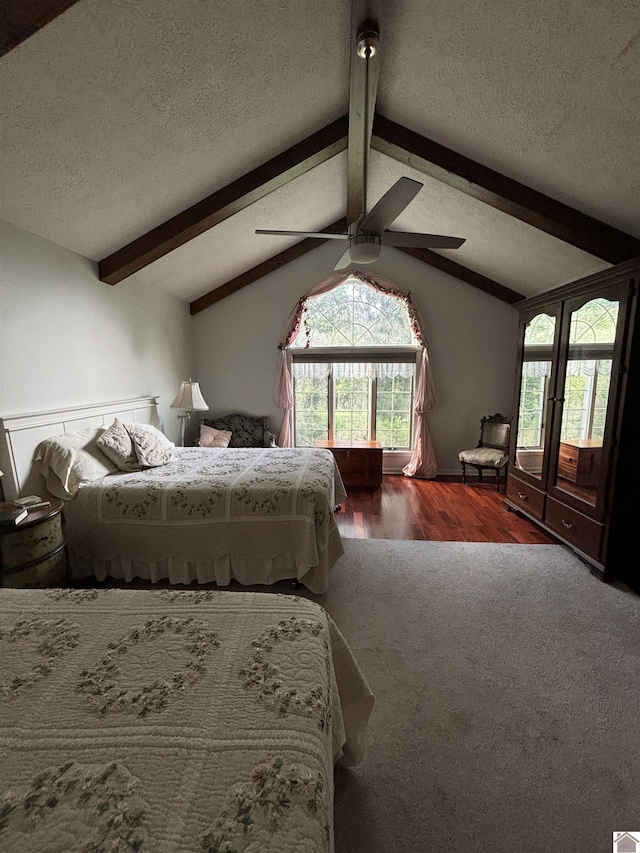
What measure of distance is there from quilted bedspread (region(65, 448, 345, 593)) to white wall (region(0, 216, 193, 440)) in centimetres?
82

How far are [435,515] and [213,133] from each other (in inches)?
145

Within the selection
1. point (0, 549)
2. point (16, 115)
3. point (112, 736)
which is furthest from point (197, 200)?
point (112, 736)

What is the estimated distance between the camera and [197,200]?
9.91 feet

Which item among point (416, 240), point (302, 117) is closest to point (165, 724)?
point (416, 240)

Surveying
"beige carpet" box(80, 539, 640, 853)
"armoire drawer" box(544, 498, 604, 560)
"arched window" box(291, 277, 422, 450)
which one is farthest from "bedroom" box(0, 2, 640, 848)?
"beige carpet" box(80, 539, 640, 853)

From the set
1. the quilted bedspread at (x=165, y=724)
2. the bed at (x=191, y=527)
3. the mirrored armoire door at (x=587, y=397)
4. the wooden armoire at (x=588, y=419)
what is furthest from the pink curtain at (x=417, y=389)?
the quilted bedspread at (x=165, y=724)

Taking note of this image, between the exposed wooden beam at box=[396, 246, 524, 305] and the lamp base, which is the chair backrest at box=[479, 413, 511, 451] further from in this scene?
the lamp base

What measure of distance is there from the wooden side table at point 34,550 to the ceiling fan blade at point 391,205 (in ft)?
8.28

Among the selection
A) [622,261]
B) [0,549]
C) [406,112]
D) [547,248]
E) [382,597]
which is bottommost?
[382,597]

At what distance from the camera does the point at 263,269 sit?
505cm

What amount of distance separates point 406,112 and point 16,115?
228 centimetres

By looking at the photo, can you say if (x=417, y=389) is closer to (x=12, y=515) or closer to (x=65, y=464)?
A: (x=65, y=464)

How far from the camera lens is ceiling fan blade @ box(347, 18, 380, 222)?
1.87 m

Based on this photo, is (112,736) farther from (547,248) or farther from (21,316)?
(547,248)
